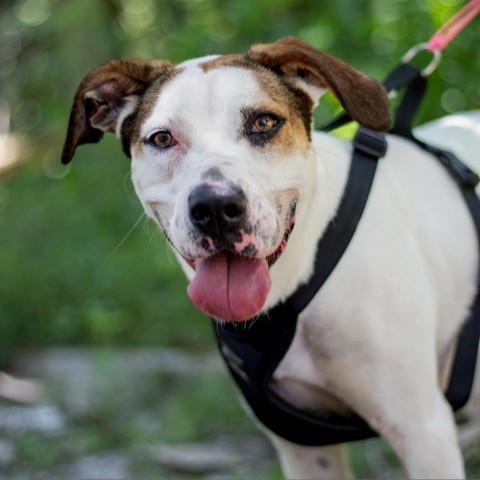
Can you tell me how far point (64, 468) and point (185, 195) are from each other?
2.46 metres

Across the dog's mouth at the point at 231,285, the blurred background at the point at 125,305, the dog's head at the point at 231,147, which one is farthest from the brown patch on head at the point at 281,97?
the blurred background at the point at 125,305

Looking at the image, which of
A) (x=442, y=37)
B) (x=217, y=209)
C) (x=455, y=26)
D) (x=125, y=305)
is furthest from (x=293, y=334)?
(x=125, y=305)

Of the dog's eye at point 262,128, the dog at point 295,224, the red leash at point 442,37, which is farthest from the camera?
the red leash at point 442,37

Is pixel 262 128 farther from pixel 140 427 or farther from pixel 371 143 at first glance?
pixel 140 427

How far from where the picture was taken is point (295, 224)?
3.06 metres

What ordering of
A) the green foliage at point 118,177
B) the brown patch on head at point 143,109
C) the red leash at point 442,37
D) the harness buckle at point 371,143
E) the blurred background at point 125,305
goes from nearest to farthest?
the brown patch on head at point 143,109 → the harness buckle at point 371,143 → the red leash at point 442,37 → the blurred background at point 125,305 → the green foliage at point 118,177

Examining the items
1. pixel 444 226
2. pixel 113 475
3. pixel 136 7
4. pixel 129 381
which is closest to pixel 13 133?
pixel 136 7

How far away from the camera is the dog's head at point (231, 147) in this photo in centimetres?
278

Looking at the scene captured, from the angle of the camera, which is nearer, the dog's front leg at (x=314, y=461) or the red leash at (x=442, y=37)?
the dog's front leg at (x=314, y=461)

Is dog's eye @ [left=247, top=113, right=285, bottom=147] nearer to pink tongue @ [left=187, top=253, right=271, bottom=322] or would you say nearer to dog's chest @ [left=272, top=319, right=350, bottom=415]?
pink tongue @ [left=187, top=253, right=271, bottom=322]

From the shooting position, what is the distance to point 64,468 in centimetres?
479

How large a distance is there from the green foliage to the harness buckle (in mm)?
812

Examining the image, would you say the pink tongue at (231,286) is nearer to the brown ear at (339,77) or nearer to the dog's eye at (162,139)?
the dog's eye at (162,139)

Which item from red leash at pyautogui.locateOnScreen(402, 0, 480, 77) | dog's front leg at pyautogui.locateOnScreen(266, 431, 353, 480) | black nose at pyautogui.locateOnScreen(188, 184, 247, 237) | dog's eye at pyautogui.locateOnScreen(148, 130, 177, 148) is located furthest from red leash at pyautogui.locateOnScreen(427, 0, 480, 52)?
dog's front leg at pyautogui.locateOnScreen(266, 431, 353, 480)
